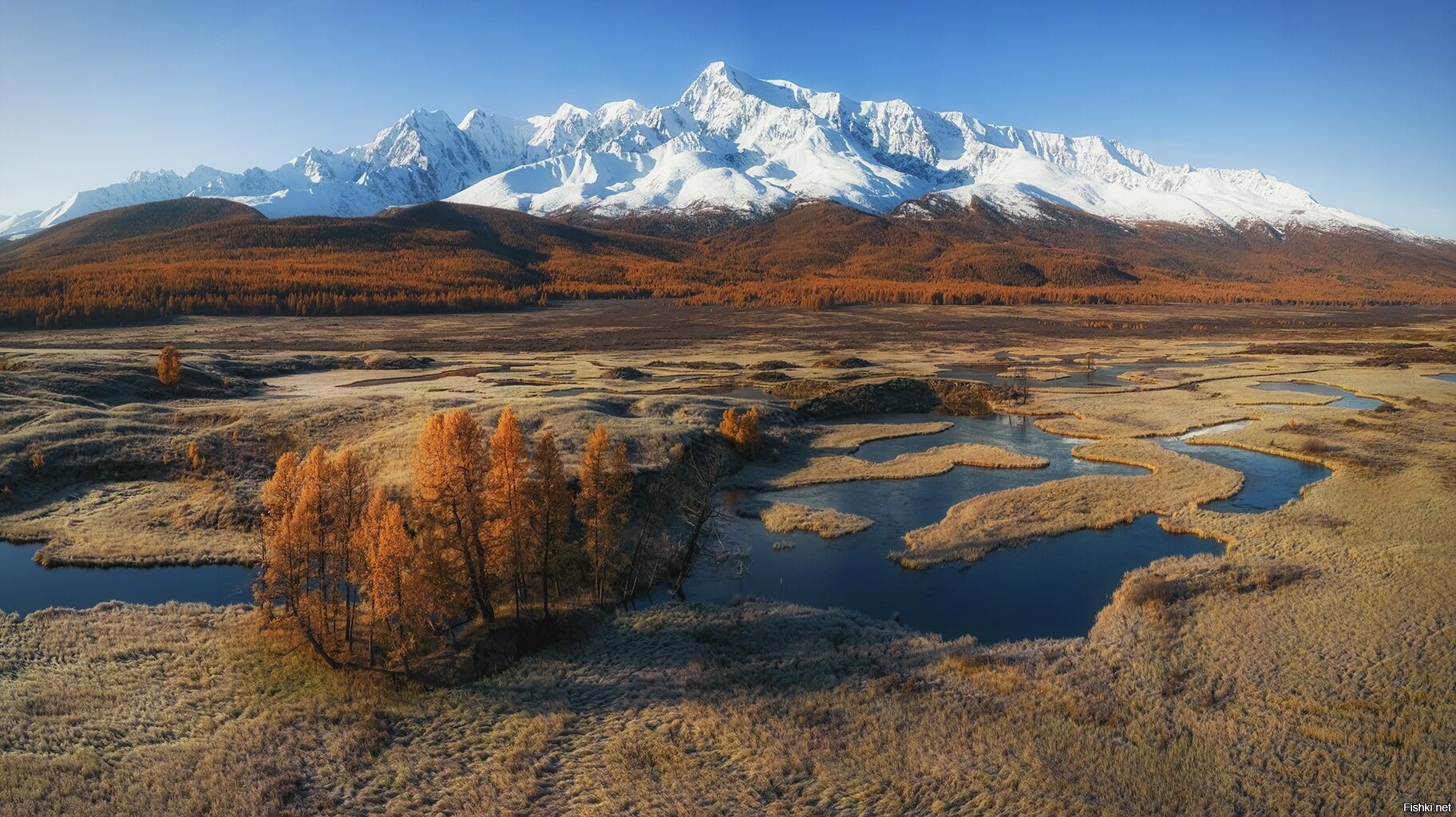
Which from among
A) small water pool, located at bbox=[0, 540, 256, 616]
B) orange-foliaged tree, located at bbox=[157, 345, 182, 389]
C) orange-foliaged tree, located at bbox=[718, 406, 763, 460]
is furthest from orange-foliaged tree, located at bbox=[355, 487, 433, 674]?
orange-foliaged tree, located at bbox=[157, 345, 182, 389]

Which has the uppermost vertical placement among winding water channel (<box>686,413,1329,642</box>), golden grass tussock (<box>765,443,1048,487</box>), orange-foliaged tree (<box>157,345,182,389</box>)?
orange-foliaged tree (<box>157,345,182,389</box>)

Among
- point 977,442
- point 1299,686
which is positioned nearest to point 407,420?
point 977,442

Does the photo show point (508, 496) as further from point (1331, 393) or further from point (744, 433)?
point (1331, 393)

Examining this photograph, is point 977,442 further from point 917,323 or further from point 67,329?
point 67,329

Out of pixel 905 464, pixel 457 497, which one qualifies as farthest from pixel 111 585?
pixel 905 464

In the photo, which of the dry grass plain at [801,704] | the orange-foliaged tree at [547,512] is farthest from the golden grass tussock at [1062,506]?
the orange-foliaged tree at [547,512]

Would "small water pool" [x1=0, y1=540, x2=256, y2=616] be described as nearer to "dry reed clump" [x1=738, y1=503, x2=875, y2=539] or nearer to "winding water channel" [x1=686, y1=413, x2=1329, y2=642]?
"winding water channel" [x1=686, y1=413, x2=1329, y2=642]
